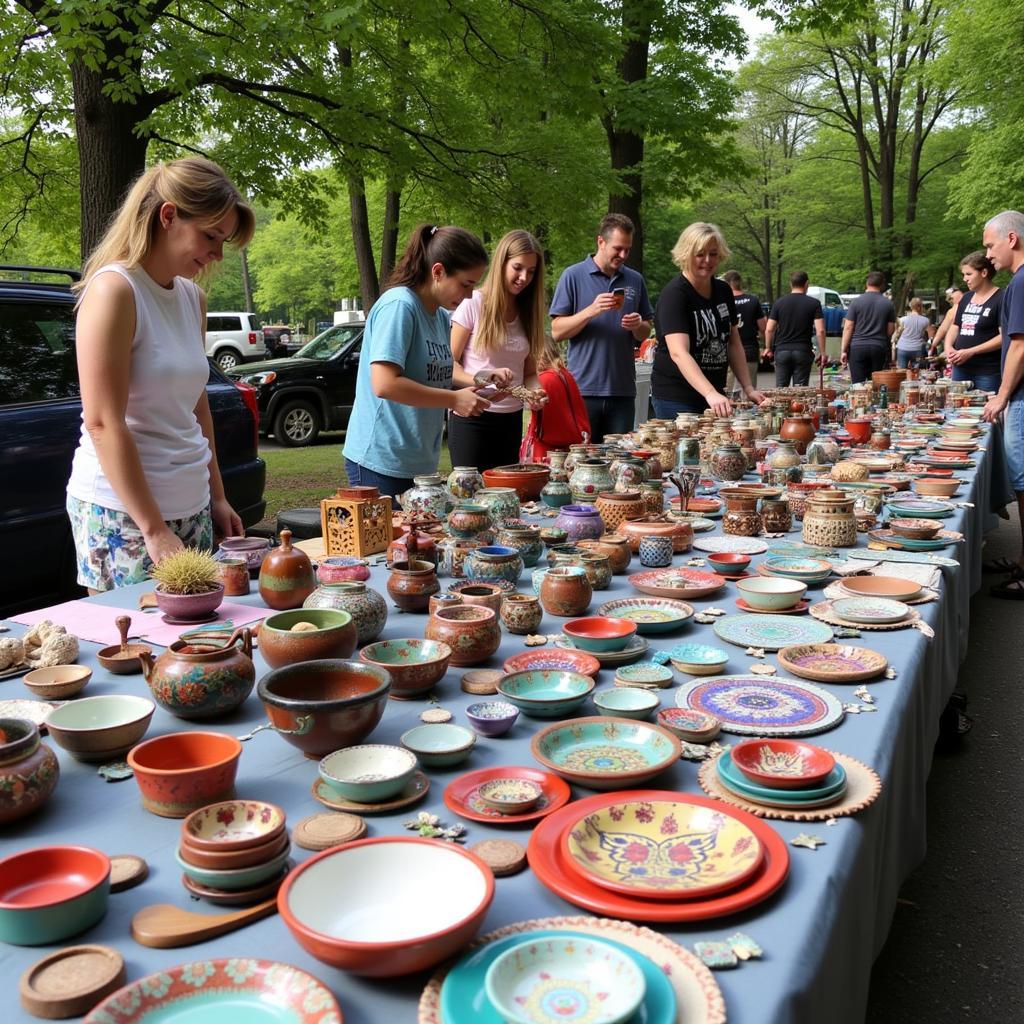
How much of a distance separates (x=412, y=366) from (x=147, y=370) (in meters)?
1.01

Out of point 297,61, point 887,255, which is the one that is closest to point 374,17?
point 297,61

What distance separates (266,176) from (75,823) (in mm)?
7876

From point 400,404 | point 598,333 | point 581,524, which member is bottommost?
point 581,524

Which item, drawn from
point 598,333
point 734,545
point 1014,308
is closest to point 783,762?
point 734,545

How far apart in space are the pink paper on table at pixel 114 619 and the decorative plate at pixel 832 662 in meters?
1.19

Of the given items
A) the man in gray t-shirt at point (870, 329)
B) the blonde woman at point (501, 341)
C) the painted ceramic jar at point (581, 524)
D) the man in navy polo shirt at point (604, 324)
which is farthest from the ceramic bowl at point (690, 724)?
the man in gray t-shirt at point (870, 329)

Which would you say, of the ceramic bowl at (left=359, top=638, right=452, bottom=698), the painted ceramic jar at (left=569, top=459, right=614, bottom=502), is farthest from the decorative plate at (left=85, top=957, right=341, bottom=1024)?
the painted ceramic jar at (left=569, top=459, right=614, bottom=502)

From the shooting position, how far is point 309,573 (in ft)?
6.94

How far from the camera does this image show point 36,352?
14.0 feet

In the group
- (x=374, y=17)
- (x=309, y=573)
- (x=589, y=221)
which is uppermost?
(x=374, y=17)

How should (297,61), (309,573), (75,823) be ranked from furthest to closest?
(297,61) → (309,573) → (75,823)

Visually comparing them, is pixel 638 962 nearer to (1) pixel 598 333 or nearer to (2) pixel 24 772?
(2) pixel 24 772

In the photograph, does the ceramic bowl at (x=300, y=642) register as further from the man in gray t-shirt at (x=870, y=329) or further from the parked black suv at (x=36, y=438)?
the man in gray t-shirt at (x=870, y=329)

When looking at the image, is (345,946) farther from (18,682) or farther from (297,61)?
(297,61)
